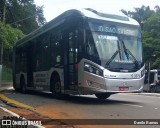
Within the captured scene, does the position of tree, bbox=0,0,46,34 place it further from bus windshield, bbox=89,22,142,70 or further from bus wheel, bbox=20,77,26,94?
bus windshield, bbox=89,22,142,70

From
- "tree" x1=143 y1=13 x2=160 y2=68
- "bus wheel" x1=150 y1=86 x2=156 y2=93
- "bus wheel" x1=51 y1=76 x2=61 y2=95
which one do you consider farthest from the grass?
"bus wheel" x1=51 y1=76 x2=61 y2=95

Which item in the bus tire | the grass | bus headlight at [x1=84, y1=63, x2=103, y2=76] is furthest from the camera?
the grass

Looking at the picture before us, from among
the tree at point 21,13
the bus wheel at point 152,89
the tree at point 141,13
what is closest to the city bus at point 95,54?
the bus wheel at point 152,89

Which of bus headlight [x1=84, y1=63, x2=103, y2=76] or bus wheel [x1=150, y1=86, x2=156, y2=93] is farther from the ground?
bus headlight [x1=84, y1=63, x2=103, y2=76]

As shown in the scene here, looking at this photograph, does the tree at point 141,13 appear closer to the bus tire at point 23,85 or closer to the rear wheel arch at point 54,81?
the bus tire at point 23,85

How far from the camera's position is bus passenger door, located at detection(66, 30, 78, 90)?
14.4m

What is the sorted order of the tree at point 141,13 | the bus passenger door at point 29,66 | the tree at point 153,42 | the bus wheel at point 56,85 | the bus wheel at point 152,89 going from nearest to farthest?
the bus wheel at point 56,85 → the bus passenger door at point 29,66 → the bus wheel at point 152,89 → the tree at point 153,42 → the tree at point 141,13

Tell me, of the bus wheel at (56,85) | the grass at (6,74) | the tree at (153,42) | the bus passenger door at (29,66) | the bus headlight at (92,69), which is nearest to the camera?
the bus headlight at (92,69)

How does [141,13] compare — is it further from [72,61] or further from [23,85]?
[72,61]

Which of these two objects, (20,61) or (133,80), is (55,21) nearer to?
(133,80)

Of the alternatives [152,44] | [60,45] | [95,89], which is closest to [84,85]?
[95,89]

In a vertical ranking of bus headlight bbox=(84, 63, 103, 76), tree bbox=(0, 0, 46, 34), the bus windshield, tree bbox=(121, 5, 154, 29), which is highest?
tree bbox=(121, 5, 154, 29)

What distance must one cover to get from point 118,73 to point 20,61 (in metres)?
10.7

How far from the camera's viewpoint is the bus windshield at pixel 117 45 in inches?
544
